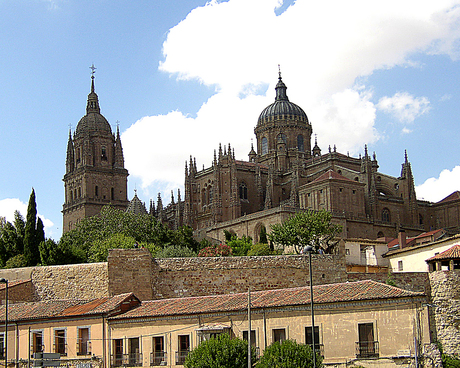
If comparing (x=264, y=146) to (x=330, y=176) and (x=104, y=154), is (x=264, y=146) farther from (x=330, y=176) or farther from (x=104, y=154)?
(x=330, y=176)

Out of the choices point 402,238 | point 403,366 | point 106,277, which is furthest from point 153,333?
point 402,238

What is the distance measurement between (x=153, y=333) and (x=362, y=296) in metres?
8.66

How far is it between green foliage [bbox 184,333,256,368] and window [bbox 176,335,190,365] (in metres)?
3.04

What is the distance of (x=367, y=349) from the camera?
94.0 ft

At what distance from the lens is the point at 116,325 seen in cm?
3325

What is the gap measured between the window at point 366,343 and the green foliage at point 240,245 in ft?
103

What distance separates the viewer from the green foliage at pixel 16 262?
5706cm

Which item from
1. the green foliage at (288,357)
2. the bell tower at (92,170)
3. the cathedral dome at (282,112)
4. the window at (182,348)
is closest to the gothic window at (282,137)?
the cathedral dome at (282,112)

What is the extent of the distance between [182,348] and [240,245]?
111ft

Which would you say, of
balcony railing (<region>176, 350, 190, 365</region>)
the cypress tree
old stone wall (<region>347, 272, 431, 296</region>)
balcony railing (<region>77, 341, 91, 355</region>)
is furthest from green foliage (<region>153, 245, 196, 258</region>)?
balcony railing (<region>176, 350, 190, 365</region>)

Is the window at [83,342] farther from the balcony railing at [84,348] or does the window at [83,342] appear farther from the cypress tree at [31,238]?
the cypress tree at [31,238]

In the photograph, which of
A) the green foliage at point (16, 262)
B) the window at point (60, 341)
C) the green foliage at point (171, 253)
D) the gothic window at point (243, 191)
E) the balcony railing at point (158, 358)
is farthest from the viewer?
the gothic window at point (243, 191)

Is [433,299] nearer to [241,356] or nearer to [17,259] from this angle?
[241,356]

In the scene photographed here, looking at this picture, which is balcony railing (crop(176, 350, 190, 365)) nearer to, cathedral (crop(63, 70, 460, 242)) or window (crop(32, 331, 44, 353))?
window (crop(32, 331, 44, 353))
